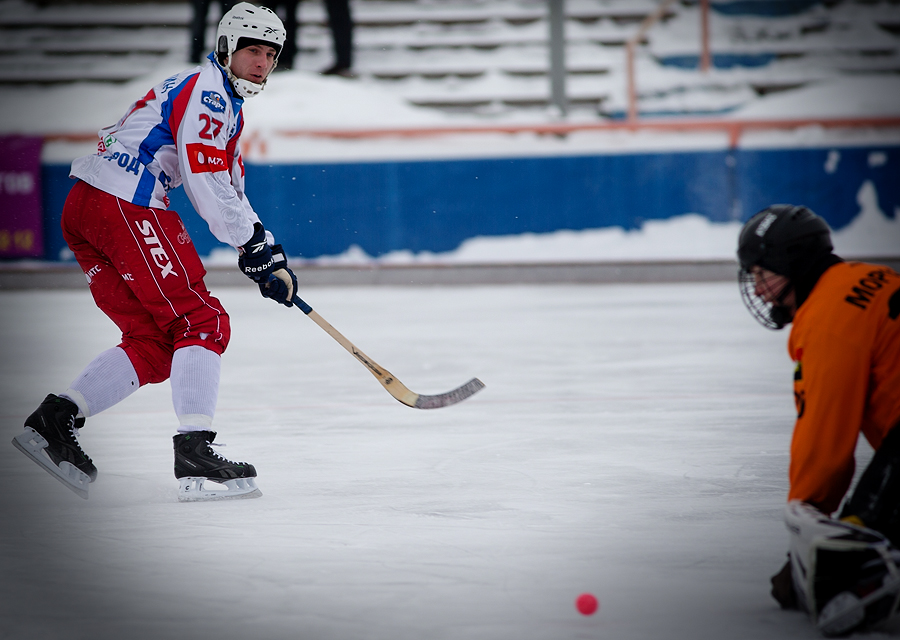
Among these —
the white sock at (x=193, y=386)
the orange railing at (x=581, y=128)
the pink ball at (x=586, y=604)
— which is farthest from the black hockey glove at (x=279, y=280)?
the orange railing at (x=581, y=128)

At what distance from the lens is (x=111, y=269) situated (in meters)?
3.21

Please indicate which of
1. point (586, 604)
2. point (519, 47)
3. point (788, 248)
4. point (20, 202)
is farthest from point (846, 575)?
point (519, 47)

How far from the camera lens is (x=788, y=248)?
7.02 feet

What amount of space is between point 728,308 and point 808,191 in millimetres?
2679

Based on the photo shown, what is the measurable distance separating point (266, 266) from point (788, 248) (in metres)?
1.49

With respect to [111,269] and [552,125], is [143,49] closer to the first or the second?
[552,125]

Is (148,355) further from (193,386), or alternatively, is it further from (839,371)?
(839,371)

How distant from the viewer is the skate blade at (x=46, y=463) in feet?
10.0

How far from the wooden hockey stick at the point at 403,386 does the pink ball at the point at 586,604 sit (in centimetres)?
129

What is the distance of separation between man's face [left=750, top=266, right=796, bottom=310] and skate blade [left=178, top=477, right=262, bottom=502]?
1453mm

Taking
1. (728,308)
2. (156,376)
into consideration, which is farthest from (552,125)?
(156,376)

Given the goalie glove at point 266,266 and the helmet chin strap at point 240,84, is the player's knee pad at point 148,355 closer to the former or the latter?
the goalie glove at point 266,266

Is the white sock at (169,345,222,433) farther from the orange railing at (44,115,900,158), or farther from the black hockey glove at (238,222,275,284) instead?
the orange railing at (44,115,900,158)

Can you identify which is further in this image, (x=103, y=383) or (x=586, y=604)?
(x=103, y=383)
